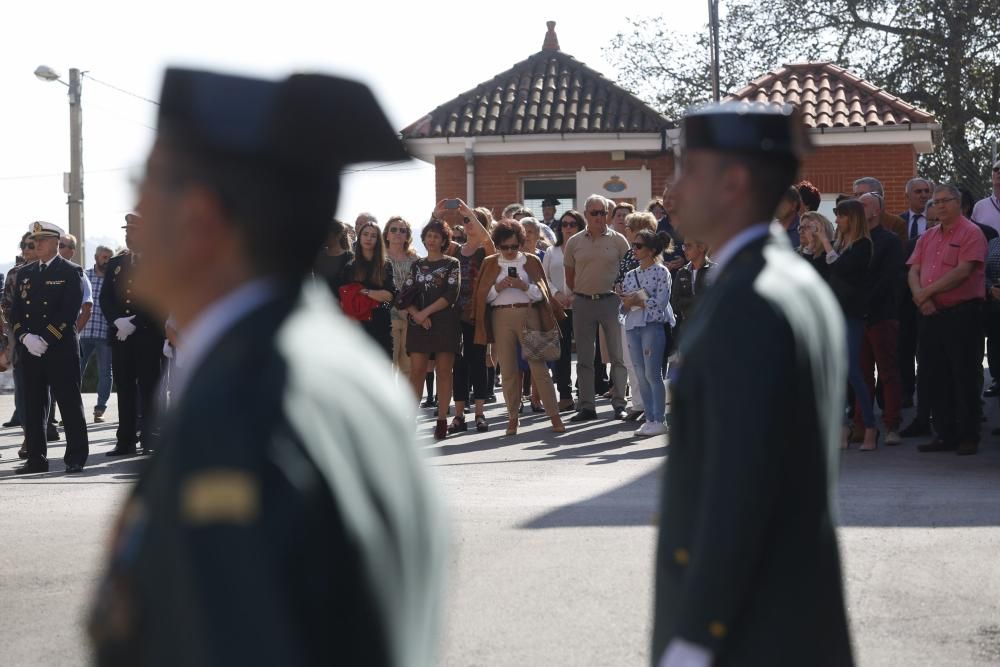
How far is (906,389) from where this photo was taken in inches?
552

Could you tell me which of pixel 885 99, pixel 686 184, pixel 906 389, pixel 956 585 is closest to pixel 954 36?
pixel 885 99

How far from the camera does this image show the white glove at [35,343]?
37.8ft

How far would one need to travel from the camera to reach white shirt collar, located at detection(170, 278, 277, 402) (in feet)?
5.82

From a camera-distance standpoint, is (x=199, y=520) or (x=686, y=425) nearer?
(x=199, y=520)

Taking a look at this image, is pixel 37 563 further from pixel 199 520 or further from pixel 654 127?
pixel 654 127

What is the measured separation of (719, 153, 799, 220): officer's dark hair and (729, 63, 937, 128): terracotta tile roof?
19079 millimetres

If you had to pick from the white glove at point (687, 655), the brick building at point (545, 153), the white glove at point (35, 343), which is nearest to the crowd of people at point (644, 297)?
the white glove at point (35, 343)

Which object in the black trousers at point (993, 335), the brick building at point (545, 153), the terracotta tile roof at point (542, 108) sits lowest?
the black trousers at point (993, 335)

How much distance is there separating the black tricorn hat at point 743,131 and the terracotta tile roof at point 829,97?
1905 cm

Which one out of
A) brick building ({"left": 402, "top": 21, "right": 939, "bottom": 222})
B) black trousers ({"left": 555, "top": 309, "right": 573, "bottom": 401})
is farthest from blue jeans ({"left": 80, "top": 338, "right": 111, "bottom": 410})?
brick building ({"left": 402, "top": 21, "right": 939, "bottom": 222})

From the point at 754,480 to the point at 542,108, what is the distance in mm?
22718

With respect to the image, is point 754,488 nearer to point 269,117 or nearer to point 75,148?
point 269,117

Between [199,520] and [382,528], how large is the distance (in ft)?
0.72

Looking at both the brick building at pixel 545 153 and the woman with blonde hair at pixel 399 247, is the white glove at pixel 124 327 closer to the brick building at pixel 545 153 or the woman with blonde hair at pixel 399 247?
the woman with blonde hair at pixel 399 247
